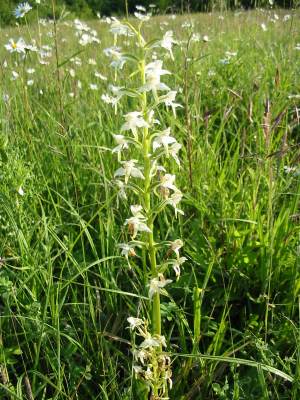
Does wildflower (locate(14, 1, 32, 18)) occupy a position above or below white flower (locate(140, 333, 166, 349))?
above

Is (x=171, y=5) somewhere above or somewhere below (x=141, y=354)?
above

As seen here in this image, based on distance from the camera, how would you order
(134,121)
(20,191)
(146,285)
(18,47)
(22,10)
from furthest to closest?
(22,10), (18,47), (20,191), (146,285), (134,121)

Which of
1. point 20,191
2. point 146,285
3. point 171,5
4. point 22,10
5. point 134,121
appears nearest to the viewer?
point 134,121

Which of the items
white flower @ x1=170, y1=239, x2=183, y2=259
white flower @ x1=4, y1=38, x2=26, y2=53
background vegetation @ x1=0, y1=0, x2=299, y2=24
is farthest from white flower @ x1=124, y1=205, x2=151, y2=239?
white flower @ x1=4, y1=38, x2=26, y2=53

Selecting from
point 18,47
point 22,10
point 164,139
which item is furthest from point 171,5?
point 164,139

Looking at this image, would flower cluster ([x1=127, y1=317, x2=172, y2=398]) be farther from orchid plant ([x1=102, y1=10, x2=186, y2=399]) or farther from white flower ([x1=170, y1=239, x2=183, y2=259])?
white flower ([x1=170, y1=239, x2=183, y2=259])

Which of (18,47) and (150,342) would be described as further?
(18,47)

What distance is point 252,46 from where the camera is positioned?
547 cm

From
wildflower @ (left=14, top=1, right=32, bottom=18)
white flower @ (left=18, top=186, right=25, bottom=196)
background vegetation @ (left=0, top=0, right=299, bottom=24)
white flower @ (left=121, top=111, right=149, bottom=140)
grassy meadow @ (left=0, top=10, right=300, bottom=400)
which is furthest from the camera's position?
background vegetation @ (left=0, top=0, right=299, bottom=24)

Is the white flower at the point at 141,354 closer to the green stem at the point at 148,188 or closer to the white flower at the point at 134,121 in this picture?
the green stem at the point at 148,188

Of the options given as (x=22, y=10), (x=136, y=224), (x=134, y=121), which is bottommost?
(x=136, y=224)

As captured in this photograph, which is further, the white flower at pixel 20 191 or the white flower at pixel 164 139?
the white flower at pixel 20 191

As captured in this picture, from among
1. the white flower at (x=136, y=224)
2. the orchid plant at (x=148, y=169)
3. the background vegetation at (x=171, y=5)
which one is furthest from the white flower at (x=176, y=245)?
the background vegetation at (x=171, y=5)

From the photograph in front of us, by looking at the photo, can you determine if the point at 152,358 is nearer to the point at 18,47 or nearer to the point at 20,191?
the point at 20,191
